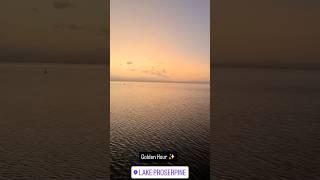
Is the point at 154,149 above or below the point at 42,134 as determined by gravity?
above

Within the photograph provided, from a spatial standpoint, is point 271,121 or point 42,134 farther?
point 271,121

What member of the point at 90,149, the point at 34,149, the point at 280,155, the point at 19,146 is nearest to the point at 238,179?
the point at 280,155

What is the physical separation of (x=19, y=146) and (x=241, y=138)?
714 inches

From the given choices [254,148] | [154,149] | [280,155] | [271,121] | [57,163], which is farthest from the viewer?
[271,121]

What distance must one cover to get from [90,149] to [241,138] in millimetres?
12902

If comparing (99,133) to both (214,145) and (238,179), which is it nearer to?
Result: (214,145)

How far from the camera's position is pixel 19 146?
21.6m

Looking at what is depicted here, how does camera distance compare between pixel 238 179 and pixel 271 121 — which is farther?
pixel 271 121

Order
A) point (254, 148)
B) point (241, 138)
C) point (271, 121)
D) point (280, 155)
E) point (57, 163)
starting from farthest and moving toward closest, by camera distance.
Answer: point (271, 121) < point (241, 138) < point (254, 148) < point (280, 155) < point (57, 163)

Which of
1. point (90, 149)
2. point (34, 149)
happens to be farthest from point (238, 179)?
point (34, 149)

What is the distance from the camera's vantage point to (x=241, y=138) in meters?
25.1

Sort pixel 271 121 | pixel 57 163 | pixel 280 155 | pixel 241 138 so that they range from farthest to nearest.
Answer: pixel 271 121
pixel 241 138
pixel 280 155
pixel 57 163

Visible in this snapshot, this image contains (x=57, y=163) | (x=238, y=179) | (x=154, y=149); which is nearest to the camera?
(x=154, y=149)

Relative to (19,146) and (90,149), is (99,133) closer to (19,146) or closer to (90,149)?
(90,149)
